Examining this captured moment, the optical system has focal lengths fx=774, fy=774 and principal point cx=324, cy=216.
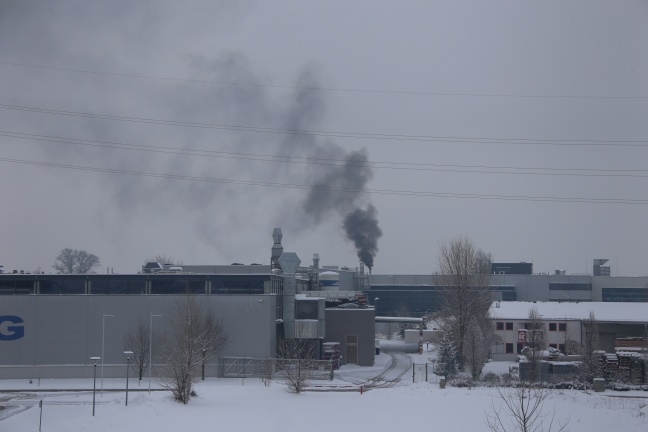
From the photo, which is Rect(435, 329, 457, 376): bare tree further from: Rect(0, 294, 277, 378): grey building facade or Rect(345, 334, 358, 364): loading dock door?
Rect(0, 294, 277, 378): grey building facade

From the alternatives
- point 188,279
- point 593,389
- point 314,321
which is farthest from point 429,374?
point 188,279

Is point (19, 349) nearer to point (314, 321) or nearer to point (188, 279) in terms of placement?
point (188, 279)

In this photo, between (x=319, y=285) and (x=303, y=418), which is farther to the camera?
(x=319, y=285)

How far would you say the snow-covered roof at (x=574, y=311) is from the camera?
63875 mm

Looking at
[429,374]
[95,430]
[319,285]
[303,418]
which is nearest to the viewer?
[95,430]

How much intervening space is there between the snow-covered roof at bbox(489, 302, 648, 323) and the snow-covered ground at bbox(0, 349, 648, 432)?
23554 mm

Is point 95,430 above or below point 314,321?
below

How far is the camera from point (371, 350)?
5834cm

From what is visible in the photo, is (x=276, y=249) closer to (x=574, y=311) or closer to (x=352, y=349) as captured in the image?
(x=352, y=349)

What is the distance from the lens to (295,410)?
36375mm

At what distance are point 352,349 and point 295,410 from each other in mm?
22794

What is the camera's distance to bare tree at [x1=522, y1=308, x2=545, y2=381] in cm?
4478

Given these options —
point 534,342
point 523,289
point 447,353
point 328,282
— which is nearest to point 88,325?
point 447,353

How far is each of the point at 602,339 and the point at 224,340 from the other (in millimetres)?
31515
